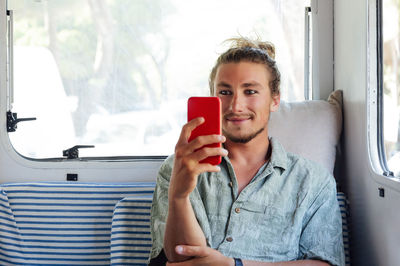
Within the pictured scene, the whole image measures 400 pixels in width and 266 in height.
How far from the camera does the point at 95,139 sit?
8.82ft

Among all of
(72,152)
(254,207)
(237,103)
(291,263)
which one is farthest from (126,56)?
(291,263)

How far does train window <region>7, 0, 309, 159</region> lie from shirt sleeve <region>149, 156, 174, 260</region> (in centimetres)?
73

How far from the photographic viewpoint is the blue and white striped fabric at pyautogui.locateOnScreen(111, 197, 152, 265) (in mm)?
2225

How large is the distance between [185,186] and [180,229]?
0.70 ft

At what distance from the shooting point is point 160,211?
6.25 ft

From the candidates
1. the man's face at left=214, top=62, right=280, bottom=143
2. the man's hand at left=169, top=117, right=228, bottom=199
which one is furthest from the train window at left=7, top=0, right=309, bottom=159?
the man's hand at left=169, top=117, right=228, bottom=199

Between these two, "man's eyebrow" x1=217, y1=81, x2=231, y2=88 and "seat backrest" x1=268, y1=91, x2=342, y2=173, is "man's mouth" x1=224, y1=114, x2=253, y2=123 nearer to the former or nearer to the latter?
"man's eyebrow" x1=217, y1=81, x2=231, y2=88

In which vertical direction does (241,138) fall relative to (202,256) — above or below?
above

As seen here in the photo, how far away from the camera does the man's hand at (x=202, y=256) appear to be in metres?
1.69

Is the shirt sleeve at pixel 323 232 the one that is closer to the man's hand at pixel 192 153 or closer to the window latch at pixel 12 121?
the man's hand at pixel 192 153

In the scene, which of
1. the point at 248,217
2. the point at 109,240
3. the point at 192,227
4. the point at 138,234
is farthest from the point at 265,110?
the point at 109,240

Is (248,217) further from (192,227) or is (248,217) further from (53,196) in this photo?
(53,196)

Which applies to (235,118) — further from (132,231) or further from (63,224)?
(63,224)

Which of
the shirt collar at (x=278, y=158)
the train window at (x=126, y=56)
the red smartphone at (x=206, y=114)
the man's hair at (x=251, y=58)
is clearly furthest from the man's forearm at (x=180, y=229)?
the train window at (x=126, y=56)
